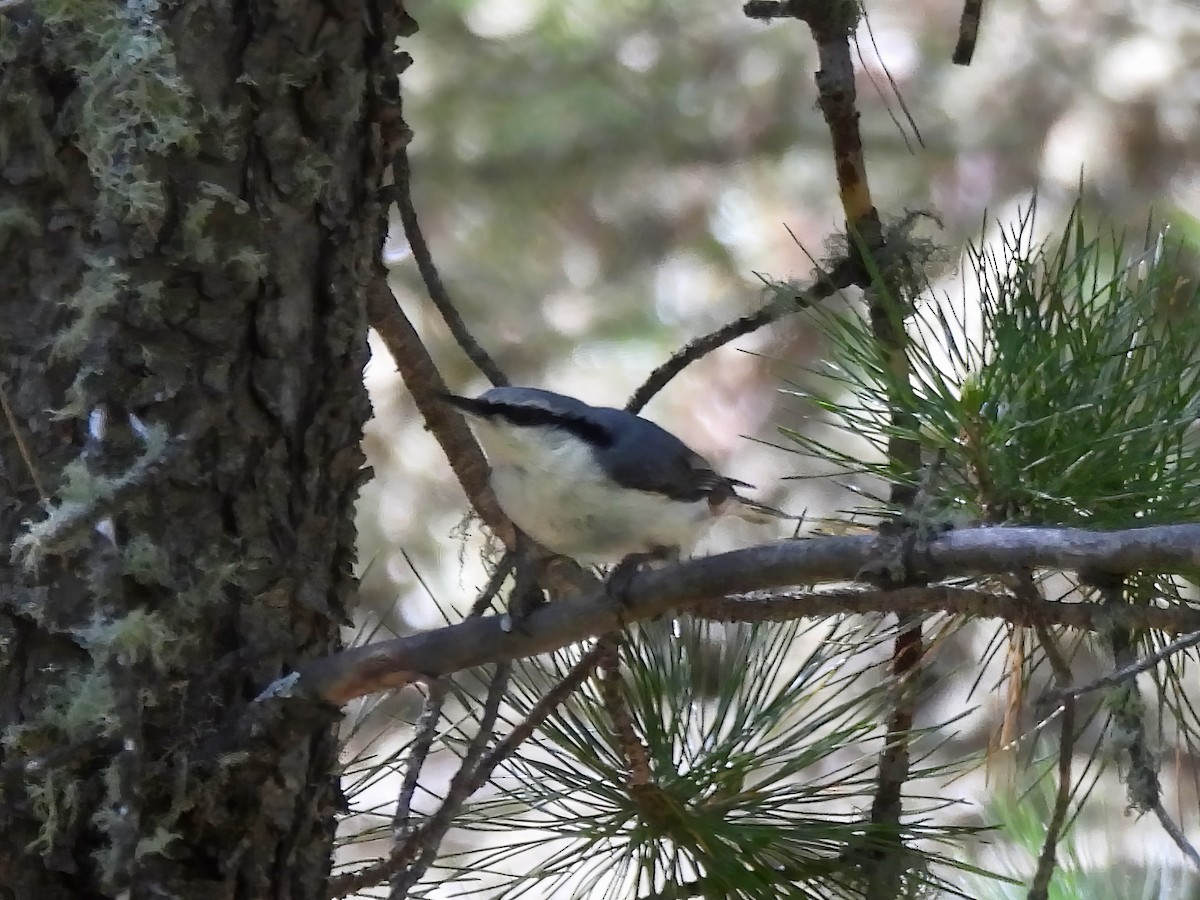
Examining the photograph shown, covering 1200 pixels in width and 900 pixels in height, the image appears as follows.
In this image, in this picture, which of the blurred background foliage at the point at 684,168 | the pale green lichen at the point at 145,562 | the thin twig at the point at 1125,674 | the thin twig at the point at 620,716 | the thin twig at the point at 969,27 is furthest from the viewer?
the blurred background foliage at the point at 684,168

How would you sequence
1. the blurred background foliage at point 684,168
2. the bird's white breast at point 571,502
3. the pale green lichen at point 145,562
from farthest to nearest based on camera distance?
the blurred background foliage at point 684,168
the bird's white breast at point 571,502
the pale green lichen at point 145,562

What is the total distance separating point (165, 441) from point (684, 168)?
2085mm

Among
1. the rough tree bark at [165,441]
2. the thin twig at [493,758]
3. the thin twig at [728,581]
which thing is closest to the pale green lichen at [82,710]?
the rough tree bark at [165,441]

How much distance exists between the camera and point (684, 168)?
2.84m

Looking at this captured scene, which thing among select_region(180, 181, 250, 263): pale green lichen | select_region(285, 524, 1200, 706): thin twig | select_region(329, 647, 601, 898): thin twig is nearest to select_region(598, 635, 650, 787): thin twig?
select_region(329, 647, 601, 898): thin twig

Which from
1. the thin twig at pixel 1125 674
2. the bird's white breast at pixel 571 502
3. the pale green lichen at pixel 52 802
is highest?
the bird's white breast at pixel 571 502

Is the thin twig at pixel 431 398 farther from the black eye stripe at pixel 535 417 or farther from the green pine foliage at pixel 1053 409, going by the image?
the green pine foliage at pixel 1053 409

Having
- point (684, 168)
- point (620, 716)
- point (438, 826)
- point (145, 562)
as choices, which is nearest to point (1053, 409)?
point (620, 716)

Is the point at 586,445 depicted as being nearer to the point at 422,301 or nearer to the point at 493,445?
the point at 493,445

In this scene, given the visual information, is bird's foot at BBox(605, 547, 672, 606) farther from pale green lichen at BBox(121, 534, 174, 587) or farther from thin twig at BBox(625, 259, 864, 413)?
pale green lichen at BBox(121, 534, 174, 587)

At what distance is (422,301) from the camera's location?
8.77 ft

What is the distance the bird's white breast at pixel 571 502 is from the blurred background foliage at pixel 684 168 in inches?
52.3

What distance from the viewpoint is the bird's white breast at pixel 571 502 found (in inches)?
51.1

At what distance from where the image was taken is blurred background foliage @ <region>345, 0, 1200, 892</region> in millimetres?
Answer: 2682
